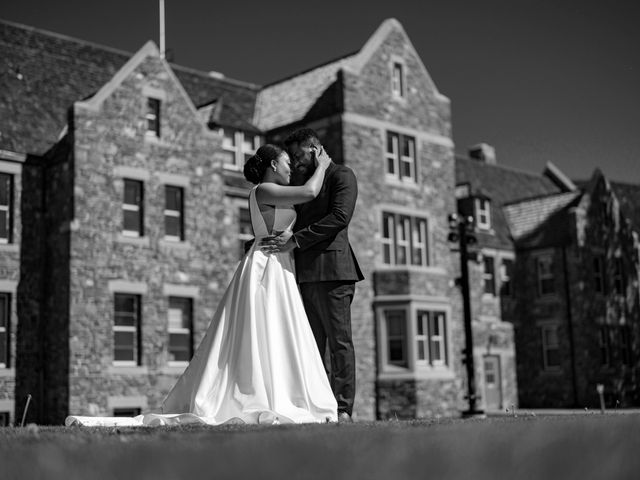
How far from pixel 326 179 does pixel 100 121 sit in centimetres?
1691

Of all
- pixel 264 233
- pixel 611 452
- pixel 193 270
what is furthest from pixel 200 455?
pixel 193 270

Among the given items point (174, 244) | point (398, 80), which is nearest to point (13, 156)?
point (174, 244)

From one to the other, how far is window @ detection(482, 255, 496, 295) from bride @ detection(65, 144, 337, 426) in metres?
28.6

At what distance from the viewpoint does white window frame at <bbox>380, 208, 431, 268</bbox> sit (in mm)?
28875

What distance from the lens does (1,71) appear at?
25.5 m

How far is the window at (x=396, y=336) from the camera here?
2792cm

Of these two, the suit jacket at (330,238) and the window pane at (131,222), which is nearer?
the suit jacket at (330,238)

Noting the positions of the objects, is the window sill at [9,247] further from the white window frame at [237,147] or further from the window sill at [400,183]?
the window sill at [400,183]

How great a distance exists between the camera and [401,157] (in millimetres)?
29969

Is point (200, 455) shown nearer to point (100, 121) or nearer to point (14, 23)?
point (100, 121)

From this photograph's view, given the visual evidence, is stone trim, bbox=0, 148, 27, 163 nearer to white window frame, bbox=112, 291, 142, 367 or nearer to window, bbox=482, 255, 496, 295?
white window frame, bbox=112, 291, 142, 367

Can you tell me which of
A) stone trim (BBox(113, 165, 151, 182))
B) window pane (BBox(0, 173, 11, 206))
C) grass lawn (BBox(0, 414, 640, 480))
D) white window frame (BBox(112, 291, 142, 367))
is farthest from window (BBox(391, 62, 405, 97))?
grass lawn (BBox(0, 414, 640, 480))

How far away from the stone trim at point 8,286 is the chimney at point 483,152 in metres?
28.5

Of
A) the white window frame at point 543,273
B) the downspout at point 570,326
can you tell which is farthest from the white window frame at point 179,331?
the white window frame at point 543,273
